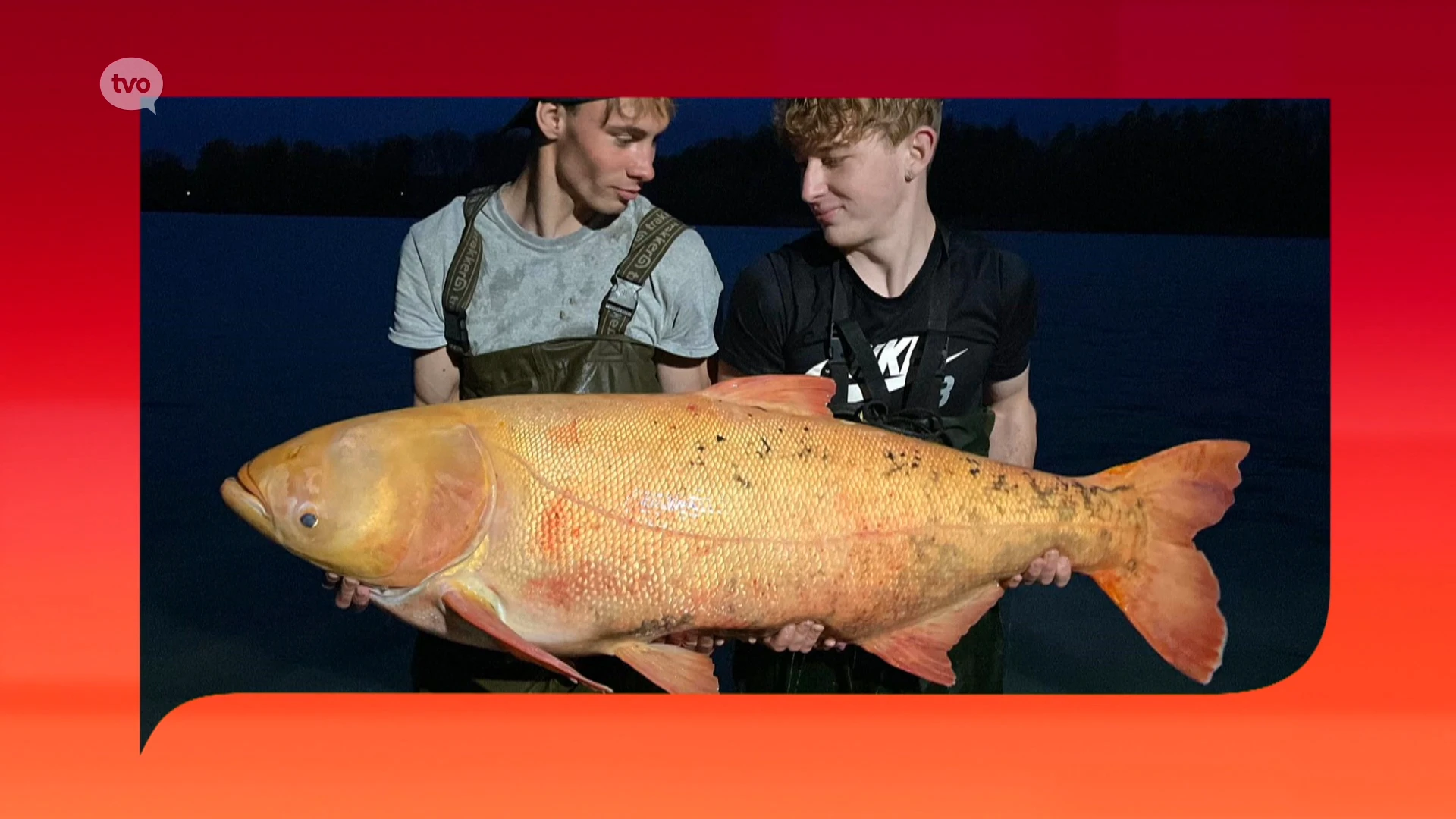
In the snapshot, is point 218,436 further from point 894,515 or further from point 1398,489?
point 1398,489

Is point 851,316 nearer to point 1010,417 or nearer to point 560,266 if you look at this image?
point 1010,417

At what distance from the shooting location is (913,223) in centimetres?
393

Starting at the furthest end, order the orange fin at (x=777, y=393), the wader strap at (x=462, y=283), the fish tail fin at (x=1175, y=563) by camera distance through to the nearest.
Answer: the wader strap at (x=462, y=283) → the fish tail fin at (x=1175, y=563) → the orange fin at (x=777, y=393)

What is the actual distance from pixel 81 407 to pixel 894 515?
2.18m

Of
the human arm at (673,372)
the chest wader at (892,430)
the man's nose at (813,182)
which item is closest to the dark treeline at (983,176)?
the man's nose at (813,182)

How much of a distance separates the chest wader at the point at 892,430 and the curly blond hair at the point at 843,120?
0.29m

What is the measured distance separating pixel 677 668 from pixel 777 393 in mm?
665

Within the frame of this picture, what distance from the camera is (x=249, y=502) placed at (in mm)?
3334

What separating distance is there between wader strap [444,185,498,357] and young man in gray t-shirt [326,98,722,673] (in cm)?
1

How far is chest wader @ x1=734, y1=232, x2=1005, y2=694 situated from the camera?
3.84 meters

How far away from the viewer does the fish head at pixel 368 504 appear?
11.0 ft

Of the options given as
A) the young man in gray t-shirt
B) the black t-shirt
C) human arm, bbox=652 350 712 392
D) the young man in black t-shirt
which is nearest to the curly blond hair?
the young man in black t-shirt

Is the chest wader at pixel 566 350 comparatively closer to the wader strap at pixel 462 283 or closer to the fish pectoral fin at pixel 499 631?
the wader strap at pixel 462 283
